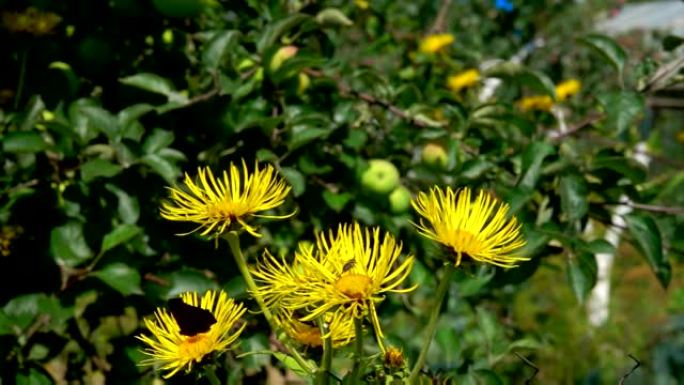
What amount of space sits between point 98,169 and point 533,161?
2.25 ft

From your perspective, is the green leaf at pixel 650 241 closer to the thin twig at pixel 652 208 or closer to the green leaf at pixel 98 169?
the thin twig at pixel 652 208

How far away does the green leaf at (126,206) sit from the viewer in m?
1.36

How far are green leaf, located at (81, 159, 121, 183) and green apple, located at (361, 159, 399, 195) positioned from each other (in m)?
0.43

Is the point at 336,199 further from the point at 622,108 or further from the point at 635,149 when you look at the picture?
the point at 635,149

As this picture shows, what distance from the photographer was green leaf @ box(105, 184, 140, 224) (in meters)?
1.36

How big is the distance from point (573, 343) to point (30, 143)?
9.24 feet

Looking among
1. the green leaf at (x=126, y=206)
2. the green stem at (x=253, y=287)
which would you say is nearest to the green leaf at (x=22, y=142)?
the green leaf at (x=126, y=206)

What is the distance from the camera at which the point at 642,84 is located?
1.53 meters

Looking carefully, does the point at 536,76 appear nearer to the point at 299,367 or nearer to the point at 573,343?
the point at 299,367

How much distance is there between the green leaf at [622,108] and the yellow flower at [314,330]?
88 centimetres

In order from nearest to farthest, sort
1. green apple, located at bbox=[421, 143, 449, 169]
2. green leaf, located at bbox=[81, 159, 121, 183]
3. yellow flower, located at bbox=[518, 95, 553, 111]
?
green leaf, located at bbox=[81, 159, 121, 183] < green apple, located at bbox=[421, 143, 449, 169] < yellow flower, located at bbox=[518, 95, 553, 111]

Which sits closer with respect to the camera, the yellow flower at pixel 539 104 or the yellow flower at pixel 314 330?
the yellow flower at pixel 314 330

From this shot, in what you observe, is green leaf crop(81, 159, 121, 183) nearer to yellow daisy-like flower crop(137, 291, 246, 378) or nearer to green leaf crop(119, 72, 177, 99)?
green leaf crop(119, 72, 177, 99)

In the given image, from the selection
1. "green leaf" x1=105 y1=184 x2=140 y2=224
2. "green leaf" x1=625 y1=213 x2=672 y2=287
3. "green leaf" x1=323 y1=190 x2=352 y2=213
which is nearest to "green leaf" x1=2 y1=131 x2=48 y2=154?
"green leaf" x1=105 y1=184 x2=140 y2=224
